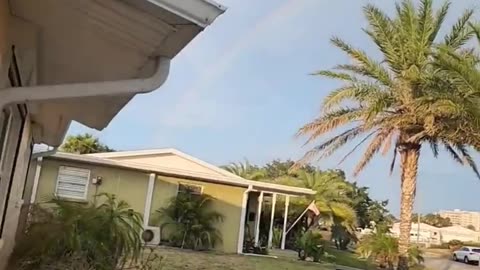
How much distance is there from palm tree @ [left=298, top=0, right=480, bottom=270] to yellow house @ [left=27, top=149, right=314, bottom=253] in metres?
3.39

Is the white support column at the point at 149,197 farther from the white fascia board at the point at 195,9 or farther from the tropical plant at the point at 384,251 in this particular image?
the white fascia board at the point at 195,9

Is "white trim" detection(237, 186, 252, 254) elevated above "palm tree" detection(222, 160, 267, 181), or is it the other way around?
"palm tree" detection(222, 160, 267, 181)

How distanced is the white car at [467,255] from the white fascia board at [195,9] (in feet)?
103

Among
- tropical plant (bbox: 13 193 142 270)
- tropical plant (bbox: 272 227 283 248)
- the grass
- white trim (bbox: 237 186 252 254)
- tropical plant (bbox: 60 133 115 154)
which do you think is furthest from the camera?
tropical plant (bbox: 60 133 115 154)

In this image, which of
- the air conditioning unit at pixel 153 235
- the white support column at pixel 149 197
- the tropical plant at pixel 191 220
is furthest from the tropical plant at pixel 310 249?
the white support column at pixel 149 197

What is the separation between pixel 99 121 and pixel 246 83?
19.5 metres

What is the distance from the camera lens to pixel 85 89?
2.77 metres

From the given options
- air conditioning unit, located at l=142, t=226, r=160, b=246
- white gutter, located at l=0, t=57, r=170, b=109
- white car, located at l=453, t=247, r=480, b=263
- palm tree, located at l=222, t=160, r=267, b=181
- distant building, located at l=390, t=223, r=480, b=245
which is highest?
palm tree, located at l=222, t=160, r=267, b=181

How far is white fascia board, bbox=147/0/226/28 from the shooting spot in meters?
2.19

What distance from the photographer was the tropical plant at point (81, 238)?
557cm

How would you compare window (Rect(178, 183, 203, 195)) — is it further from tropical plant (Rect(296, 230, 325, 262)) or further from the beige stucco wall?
tropical plant (Rect(296, 230, 325, 262))

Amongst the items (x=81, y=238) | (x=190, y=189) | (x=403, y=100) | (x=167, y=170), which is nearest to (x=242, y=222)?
(x=190, y=189)

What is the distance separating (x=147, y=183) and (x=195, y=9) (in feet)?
54.3

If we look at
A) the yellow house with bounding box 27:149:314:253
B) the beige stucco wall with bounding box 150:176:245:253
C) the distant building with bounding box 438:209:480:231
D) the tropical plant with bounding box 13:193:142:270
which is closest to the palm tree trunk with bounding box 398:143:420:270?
the yellow house with bounding box 27:149:314:253
